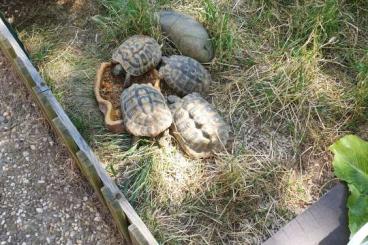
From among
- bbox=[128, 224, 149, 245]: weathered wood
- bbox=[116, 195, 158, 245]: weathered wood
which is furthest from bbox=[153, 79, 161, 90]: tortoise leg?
bbox=[128, 224, 149, 245]: weathered wood

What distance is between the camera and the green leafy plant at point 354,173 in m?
2.10

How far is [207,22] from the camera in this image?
3.53 metres

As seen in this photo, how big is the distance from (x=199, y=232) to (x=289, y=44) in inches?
63.4

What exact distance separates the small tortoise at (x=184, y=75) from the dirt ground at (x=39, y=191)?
0.86 m

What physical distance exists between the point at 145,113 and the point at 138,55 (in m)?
0.50

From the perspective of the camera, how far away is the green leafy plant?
82.7 inches

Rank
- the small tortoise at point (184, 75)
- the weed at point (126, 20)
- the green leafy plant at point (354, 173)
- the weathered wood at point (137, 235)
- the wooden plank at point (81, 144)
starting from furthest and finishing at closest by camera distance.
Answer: the weed at point (126, 20) < the small tortoise at point (184, 75) < the wooden plank at point (81, 144) < the weathered wood at point (137, 235) < the green leafy plant at point (354, 173)

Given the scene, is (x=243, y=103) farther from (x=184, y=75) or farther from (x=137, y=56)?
(x=137, y=56)

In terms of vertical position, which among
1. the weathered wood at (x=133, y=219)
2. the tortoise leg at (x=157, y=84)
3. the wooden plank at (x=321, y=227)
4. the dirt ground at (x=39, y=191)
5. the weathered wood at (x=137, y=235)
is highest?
the wooden plank at (x=321, y=227)

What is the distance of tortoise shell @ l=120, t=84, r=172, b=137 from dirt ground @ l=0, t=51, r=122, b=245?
48 centimetres

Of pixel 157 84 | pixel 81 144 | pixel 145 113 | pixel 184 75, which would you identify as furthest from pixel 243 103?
pixel 81 144

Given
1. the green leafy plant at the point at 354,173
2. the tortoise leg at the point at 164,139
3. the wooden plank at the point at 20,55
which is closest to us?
the green leafy plant at the point at 354,173

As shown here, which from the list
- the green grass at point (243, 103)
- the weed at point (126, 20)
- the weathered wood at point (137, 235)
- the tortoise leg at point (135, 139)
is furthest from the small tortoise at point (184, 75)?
the weathered wood at point (137, 235)

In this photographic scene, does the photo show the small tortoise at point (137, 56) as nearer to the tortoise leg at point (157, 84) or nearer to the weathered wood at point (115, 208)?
the tortoise leg at point (157, 84)
